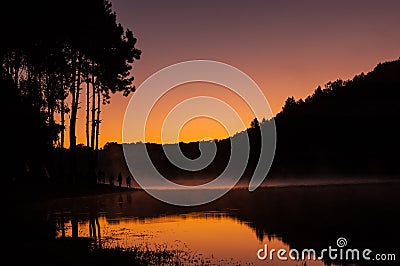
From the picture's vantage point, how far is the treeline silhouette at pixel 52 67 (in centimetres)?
3841

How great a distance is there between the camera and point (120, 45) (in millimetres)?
63500

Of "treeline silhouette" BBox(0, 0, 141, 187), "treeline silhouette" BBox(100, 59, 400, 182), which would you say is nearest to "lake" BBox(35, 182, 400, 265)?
"treeline silhouette" BBox(0, 0, 141, 187)

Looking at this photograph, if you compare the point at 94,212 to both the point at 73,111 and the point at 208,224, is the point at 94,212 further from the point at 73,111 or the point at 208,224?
the point at 73,111

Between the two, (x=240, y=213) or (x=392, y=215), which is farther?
(x=240, y=213)

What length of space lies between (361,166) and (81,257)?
4999 inches

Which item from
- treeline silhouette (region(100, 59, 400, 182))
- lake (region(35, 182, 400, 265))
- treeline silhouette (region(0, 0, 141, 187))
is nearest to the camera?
lake (region(35, 182, 400, 265))

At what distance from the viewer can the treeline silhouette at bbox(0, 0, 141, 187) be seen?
126 ft

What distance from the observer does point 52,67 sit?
55.3 m

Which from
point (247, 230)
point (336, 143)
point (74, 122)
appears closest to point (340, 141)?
point (336, 143)

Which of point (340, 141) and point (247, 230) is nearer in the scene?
point (247, 230)

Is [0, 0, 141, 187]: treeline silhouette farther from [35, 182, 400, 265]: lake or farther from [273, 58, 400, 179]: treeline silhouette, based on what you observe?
[273, 58, 400, 179]: treeline silhouette

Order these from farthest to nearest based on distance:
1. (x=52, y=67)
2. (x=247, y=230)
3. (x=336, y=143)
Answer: (x=336, y=143)
(x=52, y=67)
(x=247, y=230)

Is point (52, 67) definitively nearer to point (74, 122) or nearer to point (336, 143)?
point (74, 122)

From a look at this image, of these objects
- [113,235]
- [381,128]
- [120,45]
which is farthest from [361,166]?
[113,235]
